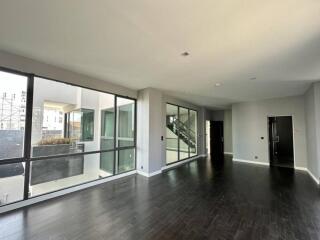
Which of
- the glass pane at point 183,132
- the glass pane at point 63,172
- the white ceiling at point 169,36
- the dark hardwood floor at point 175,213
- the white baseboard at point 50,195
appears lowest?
the dark hardwood floor at point 175,213

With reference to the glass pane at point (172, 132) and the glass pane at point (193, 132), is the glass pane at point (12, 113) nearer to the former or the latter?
the glass pane at point (172, 132)

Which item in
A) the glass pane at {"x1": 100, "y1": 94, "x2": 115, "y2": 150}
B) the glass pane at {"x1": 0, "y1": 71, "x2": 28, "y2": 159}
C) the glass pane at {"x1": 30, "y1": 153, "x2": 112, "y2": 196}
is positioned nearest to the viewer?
the glass pane at {"x1": 0, "y1": 71, "x2": 28, "y2": 159}

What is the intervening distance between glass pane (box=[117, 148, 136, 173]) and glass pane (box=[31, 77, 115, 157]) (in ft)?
1.94

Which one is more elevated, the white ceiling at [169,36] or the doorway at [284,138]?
the white ceiling at [169,36]

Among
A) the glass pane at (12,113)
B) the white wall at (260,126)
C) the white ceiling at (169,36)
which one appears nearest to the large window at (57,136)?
the glass pane at (12,113)

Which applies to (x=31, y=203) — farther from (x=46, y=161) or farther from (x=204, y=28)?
(x=204, y=28)

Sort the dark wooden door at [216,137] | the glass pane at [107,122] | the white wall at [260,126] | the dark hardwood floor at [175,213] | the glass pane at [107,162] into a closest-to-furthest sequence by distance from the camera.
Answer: the dark hardwood floor at [175,213]
the glass pane at [107,162]
the glass pane at [107,122]
the white wall at [260,126]
the dark wooden door at [216,137]

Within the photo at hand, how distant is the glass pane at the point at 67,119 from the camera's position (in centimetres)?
356

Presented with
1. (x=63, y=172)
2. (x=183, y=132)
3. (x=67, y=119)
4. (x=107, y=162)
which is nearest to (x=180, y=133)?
(x=183, y=132)

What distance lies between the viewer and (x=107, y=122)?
5.14 metres

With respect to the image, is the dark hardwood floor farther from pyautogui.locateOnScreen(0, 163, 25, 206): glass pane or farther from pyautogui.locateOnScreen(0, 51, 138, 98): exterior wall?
pyautogui.locateOnScreen(0, 51, 138, 98): exterior wall

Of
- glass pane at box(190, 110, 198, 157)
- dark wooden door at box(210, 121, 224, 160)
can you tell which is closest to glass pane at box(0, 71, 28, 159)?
glass pane at box(190, 110, 198, 157)

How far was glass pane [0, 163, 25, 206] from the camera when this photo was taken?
3.05 m

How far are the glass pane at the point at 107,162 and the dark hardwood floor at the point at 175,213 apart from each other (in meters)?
0.61
